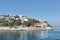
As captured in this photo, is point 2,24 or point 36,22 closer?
point 2,24

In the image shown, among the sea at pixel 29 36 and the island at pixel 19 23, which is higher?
the island at pixel 19 23

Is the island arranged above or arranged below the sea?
above

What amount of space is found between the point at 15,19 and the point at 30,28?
7.27 metres

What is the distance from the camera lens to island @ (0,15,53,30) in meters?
93.2

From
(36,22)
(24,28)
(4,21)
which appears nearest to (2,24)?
(4,21)

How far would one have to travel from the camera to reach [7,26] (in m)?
93.2

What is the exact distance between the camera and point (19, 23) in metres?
95.1

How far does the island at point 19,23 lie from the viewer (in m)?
93.2

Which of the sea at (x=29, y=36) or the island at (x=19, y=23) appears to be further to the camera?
the island at (x=19, y=23)

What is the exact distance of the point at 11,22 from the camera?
94938 millimetres

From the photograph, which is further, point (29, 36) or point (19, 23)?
point (19, 23)

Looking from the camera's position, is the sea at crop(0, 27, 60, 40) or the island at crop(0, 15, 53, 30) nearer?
the sea at crop(0, 27, 60, 40)

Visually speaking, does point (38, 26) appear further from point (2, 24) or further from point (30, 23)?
point (2, 24)

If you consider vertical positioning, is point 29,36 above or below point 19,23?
below
